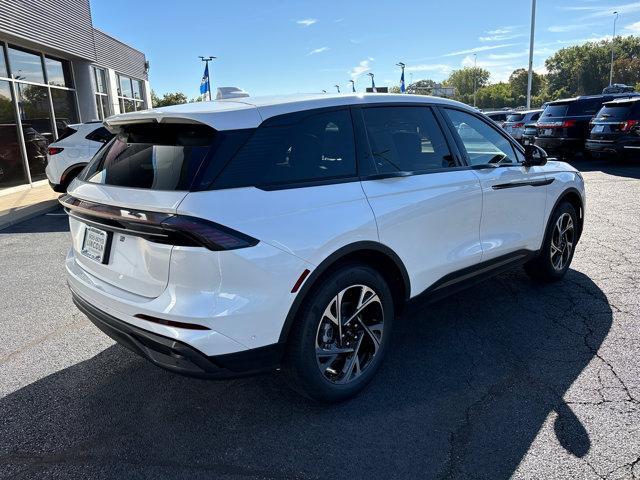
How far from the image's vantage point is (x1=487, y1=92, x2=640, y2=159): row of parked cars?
12.6 meters

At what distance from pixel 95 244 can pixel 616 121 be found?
13.7 metres

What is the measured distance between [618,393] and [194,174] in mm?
2742

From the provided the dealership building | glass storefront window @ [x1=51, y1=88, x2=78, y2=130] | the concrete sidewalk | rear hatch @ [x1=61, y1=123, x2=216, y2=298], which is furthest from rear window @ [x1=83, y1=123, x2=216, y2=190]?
glass storefront window @ [x1=51, y1=88, x2=78, y2=130]

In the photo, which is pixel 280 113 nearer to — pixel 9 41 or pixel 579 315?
pixel 579 315

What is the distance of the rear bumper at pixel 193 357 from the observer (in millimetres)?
2369

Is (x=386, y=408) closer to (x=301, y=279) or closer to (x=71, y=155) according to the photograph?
(x=301, y=279)

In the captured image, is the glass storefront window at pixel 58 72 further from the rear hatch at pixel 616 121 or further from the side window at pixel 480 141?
the rear hatch at pixel 616 121

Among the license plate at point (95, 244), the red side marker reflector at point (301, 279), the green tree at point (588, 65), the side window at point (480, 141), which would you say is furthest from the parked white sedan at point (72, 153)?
the green tree at point (588, 65)

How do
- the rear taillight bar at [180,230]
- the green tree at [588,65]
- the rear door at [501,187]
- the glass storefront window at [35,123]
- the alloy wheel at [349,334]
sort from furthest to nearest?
the green tree at [588,65]
the glass storefront window at [35,123]
the rear door at [501,187]
the alloy wheel at [349,334]
the rear taillight bar at [180,230]

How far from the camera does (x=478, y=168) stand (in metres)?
3.74

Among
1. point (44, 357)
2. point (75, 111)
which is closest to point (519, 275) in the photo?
point (44, 357)

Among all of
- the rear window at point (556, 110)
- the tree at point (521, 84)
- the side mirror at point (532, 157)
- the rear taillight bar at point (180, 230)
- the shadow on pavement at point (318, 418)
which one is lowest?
the shadow on pavement at point (318, 418)

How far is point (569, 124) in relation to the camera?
14.8 meters

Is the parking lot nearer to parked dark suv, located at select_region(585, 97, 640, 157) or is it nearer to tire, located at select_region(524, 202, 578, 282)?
tire, located at select_region(524, 202, 578, 282)
